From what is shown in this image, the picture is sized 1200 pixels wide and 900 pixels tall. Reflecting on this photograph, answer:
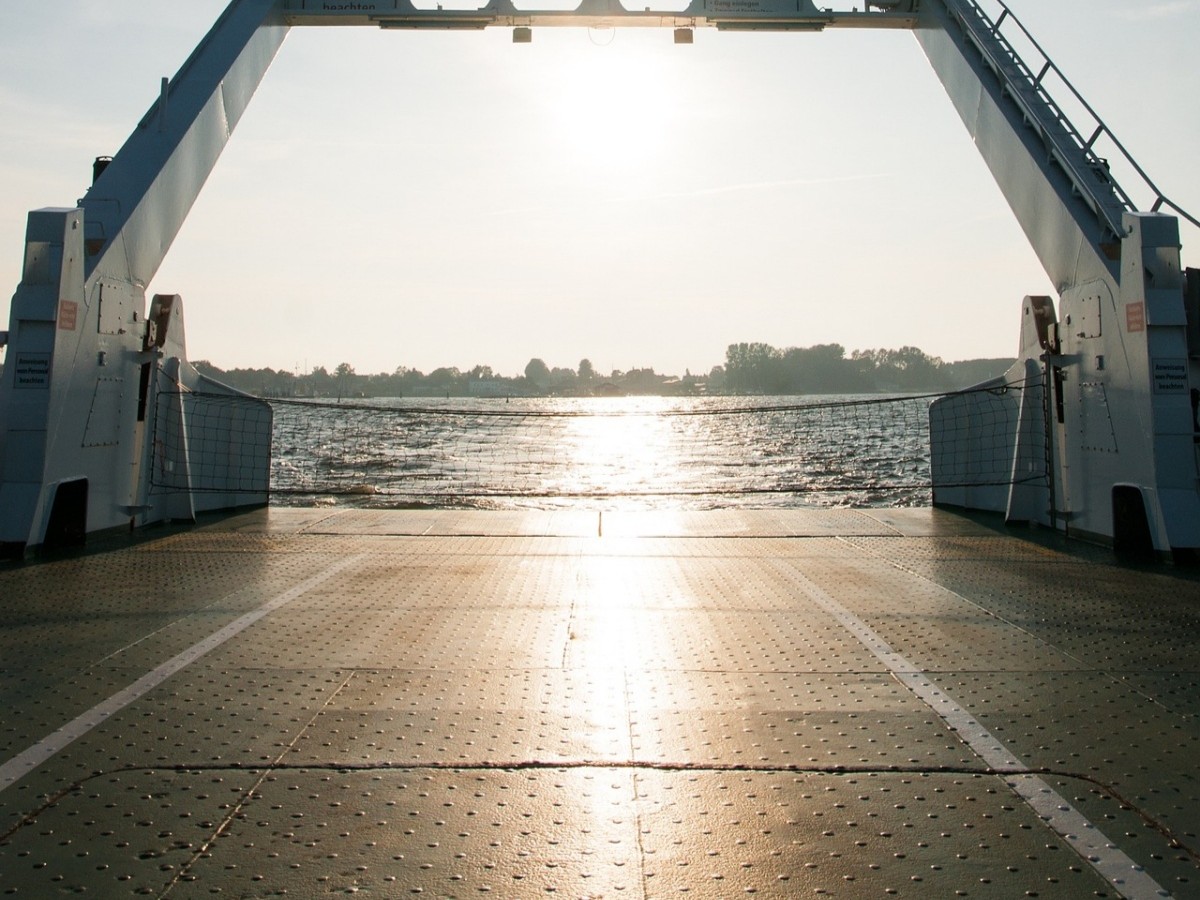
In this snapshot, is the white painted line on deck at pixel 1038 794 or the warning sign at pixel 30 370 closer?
the white painted line on deck at pixel 1038 794

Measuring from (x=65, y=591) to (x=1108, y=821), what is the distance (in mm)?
6038

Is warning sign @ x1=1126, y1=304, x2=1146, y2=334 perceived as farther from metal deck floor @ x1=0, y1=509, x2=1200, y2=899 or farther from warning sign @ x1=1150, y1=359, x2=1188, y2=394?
metal deck floor @ x1=0, y1=509, x2=1200, y2=899

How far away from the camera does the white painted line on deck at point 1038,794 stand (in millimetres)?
2682

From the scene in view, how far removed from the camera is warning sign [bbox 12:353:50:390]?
8148mm

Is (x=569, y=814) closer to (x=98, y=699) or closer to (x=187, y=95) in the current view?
(x=98, y=699)

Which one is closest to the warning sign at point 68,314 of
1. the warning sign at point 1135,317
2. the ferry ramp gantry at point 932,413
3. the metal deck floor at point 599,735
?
the ferry ramp gantry at point 932,413

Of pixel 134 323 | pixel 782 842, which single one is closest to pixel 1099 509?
pixel 782 842

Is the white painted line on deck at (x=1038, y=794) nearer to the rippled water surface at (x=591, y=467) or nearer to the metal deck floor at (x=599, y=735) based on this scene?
the metal deck floor at (x=599, y=735)

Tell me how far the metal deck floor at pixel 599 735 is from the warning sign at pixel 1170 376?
1512 millimetres

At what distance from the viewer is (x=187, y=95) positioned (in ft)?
35.8

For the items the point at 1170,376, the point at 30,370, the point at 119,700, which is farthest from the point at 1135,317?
the point at 30,370

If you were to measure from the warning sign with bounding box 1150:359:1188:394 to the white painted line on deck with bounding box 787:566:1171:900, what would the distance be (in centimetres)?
415

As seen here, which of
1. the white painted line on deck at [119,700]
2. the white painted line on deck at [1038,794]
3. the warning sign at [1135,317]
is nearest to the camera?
the white painted line on deck at [1038,794]

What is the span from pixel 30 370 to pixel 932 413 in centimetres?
942
